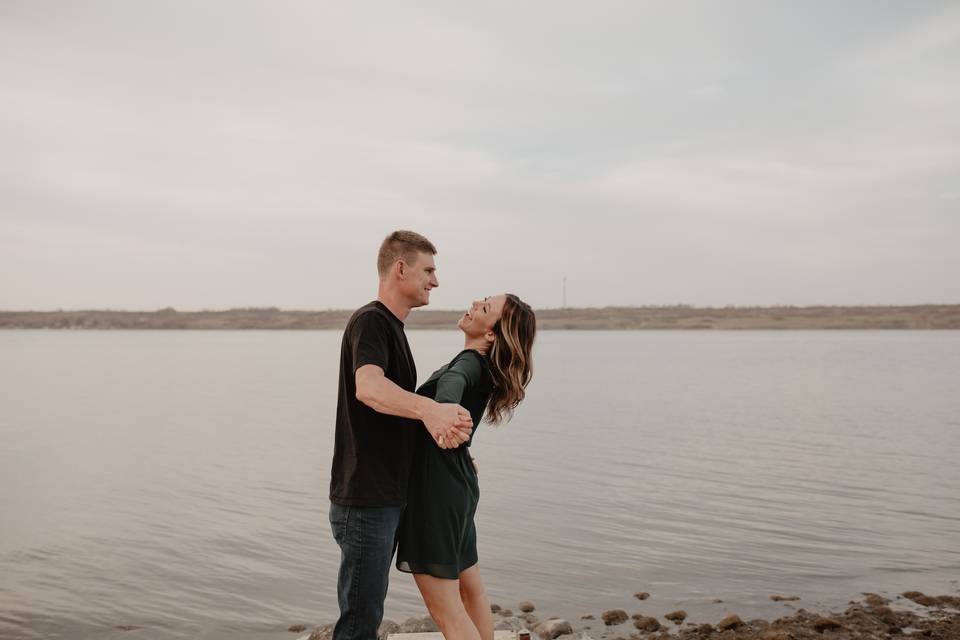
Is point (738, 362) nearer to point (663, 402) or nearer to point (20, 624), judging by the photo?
point (663, 402)

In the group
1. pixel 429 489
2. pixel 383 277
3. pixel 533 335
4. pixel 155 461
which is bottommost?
pixel 155 461

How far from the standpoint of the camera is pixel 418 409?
3.44 metres

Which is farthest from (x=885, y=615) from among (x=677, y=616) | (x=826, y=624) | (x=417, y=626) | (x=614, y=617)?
(x=417, y=626)

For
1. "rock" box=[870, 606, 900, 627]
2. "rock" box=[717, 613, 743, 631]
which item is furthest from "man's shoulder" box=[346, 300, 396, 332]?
"rock" box=[870, 606, 900, 627]

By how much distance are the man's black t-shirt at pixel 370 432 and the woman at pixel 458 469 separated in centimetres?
23

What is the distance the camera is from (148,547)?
1108 cm

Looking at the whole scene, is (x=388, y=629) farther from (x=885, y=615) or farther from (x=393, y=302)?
(x=885, y=615)

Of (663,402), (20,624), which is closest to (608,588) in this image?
(20,624)

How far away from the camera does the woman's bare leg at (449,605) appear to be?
4020 millimetres

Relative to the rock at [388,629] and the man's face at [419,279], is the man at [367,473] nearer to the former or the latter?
the man's face at [419,279]

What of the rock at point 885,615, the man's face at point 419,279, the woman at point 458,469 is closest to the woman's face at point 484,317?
the woman at point 458,469

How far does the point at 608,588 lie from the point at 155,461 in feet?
42.0

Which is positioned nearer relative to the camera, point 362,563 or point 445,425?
point 445,425

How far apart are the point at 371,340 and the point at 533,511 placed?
987 centimetres
